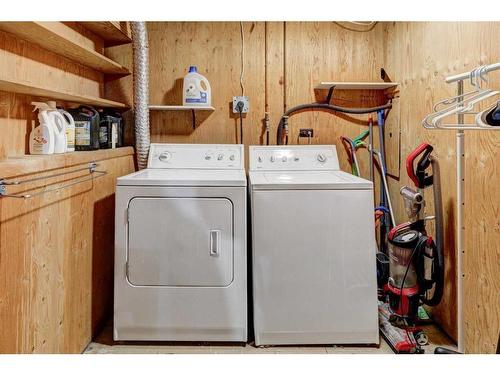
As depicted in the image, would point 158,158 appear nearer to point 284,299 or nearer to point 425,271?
point 284,299

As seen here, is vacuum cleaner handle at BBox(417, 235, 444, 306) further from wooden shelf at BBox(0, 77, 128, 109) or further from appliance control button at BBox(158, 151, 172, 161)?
wooden shelf at BBox(0, 77, 128, 109)

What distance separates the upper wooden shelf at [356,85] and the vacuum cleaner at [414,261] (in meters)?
0.84

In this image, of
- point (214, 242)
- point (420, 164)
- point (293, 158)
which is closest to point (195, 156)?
point (293, 158)

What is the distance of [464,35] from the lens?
2.12 metres

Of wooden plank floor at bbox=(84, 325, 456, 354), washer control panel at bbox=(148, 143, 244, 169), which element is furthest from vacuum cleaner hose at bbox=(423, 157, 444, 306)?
washer control panel at bbox=(148, 143, 244, 169)

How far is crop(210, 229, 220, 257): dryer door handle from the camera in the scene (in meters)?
2.18

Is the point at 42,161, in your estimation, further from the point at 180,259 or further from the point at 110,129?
the point at 110,129

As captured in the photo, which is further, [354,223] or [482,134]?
[354,223]

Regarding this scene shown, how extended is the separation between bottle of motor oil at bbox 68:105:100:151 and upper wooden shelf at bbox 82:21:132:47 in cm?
56

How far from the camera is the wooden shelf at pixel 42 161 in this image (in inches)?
58.9

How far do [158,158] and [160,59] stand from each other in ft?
2.58

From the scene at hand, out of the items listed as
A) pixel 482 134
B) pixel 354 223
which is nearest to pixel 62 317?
pixel 354 223

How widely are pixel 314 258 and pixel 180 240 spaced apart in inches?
28.5

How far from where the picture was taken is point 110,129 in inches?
106
